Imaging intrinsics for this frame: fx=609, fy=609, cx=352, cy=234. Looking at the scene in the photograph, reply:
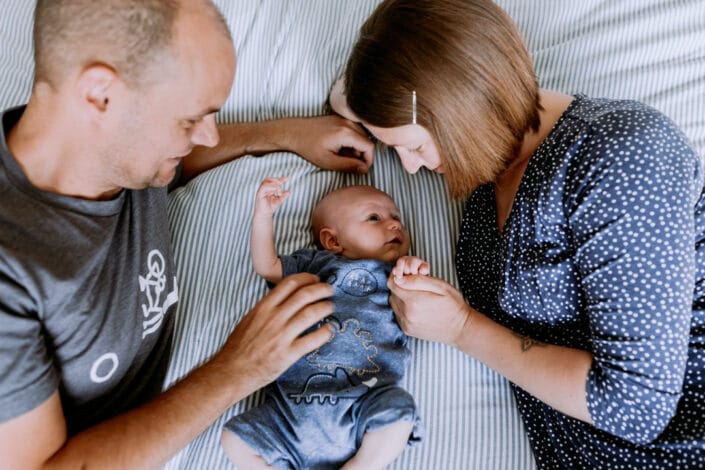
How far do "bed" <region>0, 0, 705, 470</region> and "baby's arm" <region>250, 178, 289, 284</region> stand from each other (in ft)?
0.26

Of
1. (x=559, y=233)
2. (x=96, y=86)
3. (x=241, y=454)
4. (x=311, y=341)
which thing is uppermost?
(x=96, y=86)

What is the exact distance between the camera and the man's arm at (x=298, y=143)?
1600 millimetres

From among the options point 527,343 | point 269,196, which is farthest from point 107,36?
point 527,343

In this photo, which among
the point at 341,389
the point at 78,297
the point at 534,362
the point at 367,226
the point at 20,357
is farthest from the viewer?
the point at 367,226

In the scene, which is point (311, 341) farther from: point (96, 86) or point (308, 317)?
point (96, 86)

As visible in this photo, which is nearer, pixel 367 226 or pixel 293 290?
pixel 293 290

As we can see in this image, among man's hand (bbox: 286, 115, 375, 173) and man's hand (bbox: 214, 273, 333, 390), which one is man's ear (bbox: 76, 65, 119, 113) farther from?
man's hand (bbox: 286, 115, 375, 173)

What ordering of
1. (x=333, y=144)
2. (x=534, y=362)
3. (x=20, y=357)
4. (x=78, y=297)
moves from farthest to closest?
(x=333, y=144)
(x=534, y=362)
(x=78, y=297)
(x=20, y=357)

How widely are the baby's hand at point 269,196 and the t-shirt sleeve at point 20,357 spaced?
49cm

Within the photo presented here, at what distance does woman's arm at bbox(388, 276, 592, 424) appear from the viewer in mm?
1066

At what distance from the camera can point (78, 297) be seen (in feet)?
3.34

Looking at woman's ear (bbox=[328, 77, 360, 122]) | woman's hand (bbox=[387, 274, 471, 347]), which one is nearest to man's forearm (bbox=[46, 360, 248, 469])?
woman's hand (bbox=[387, 274, 471, 347])

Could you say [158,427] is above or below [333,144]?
below

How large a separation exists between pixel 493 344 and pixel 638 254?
1.21 feet
